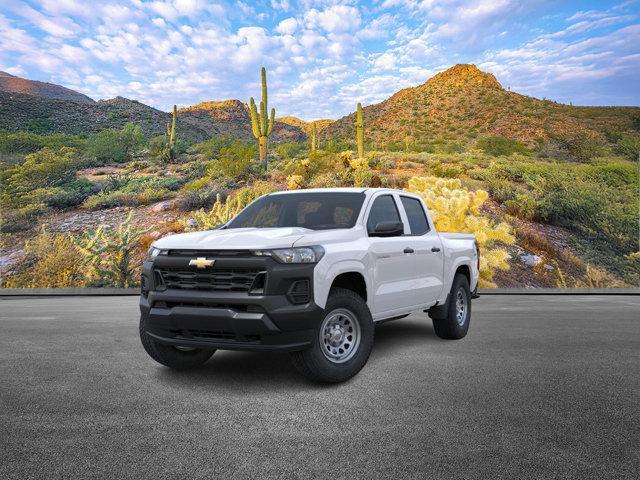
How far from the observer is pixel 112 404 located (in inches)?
195

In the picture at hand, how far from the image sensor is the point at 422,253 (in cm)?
728

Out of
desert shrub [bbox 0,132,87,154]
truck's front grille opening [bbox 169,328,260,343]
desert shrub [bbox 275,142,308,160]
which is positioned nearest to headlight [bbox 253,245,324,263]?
truck's front grille opening [bbox 169,328,260,343]

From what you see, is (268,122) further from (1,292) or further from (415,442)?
(415,442)

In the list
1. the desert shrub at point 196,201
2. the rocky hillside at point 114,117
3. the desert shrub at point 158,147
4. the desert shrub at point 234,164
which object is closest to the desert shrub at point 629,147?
the desert shrub at point 234,164

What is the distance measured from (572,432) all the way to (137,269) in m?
16.9

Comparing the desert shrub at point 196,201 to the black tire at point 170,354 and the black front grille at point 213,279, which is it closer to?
the black tire at point 170,354

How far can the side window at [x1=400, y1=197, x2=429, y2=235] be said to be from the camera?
296 inches

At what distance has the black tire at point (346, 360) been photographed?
17.4 ft

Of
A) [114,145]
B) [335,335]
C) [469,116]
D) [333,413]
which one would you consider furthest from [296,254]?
[469,116]

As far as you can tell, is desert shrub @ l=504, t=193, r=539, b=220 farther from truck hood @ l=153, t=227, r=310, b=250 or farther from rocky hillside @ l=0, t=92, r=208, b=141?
rocky hillside @ l=0, t=92, r=208, b=141

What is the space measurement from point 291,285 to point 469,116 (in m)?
57.9

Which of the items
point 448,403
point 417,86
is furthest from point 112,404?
point 417,86

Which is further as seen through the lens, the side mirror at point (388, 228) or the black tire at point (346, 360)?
the side mirror at point (388, 228)

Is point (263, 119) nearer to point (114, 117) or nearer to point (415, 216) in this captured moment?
point (415, 216)
